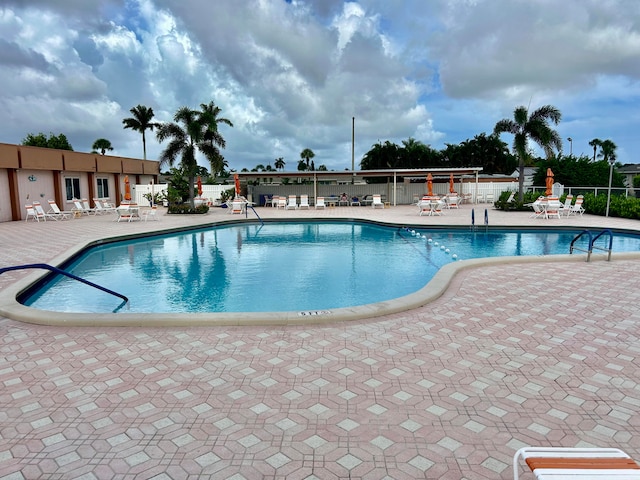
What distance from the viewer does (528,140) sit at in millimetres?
20844

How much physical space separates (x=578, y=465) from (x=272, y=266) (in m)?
8.38

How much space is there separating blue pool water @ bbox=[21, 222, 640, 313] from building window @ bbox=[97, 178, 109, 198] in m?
12.0

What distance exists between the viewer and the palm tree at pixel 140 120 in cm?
3941

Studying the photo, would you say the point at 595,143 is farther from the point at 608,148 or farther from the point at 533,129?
the point at 533,129

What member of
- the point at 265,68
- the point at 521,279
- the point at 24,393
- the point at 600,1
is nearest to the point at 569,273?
the point at 521,279

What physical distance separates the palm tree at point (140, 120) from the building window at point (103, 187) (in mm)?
15994

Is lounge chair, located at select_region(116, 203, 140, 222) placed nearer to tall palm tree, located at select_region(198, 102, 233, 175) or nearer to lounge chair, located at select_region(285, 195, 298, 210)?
tall palm tree, located at select_region(198, 102, 233, 175)

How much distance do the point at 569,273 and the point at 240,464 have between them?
6754mm

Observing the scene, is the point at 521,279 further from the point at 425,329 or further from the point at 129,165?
the point at 129,165

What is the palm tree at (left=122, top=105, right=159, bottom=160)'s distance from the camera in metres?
39.4

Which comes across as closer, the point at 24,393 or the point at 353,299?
the point at 24,393

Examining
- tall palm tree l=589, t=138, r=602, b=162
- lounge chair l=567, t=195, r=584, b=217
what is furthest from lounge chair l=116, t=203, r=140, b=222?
tall palm tree l=589, t=138, r=602, b=162

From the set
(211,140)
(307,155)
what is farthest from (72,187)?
(307,155)

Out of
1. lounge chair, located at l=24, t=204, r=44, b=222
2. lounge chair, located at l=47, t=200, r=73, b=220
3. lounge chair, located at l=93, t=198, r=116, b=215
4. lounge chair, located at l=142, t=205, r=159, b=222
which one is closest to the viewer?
lounge chair, located at l=24, t=204, r=44, b=222
